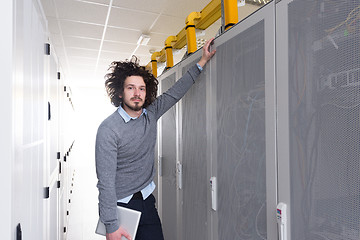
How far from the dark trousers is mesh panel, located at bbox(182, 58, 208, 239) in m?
0.27

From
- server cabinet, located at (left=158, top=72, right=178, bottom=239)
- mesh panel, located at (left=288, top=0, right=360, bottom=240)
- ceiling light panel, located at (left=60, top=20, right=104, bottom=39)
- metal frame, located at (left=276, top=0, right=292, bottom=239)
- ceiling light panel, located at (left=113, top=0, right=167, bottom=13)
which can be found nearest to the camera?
mesh panel, located at (left=288, top=0, right=360, bottom=240)

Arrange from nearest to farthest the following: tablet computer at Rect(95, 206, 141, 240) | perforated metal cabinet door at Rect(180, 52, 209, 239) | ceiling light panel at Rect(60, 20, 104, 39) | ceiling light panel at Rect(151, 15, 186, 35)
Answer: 1. tablet computer at Rect(95, 206, 141, 240)
2. perforated metal cabinet door at Rect(180, 52, 209, 239)
3. ceiling light panel at Rect(151, 15, 186, 35)
4. ceiling light panel at Rect(60, 20, 104, 39)

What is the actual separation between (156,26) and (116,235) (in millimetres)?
3282

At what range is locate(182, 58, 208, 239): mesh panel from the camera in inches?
61.7

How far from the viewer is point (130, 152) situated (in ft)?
5.25

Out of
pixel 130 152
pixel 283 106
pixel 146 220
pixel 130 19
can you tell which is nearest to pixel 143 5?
pixel 130 19

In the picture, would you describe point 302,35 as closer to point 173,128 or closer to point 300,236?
point 300,236

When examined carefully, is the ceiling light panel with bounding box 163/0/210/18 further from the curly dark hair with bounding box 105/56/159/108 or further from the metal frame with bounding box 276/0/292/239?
the metal frame with bounding box 276/0/292/239

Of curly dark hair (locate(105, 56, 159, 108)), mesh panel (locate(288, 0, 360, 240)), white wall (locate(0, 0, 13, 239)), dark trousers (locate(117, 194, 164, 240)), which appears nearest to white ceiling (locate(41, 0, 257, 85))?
curly dark hair (locate(105, 56, 159, 108))

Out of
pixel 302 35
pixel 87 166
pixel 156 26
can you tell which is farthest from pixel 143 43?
pixel 87 166

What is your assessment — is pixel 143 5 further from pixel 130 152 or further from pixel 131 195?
pixel 131 195

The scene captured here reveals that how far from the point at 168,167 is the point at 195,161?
659mm

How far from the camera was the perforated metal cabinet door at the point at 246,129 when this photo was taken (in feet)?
3.10

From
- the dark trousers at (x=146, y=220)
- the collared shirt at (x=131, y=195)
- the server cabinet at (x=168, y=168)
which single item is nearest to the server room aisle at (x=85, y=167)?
the server cabinet at (x=168, y=168)
